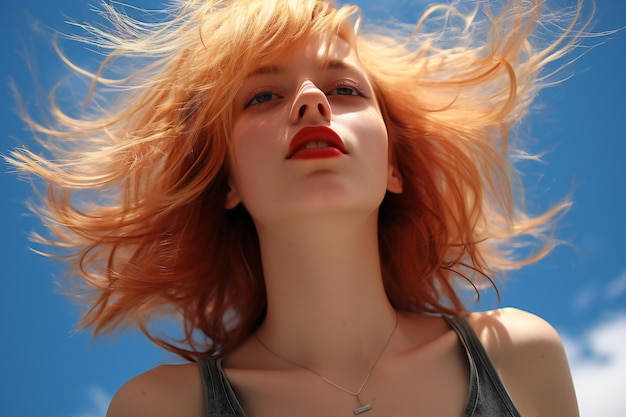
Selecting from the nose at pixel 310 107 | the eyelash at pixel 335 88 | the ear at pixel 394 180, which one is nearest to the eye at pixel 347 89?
the eyelash at pixel 335 88

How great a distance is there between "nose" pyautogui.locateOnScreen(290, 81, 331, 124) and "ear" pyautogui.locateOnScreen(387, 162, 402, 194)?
1.84 feet

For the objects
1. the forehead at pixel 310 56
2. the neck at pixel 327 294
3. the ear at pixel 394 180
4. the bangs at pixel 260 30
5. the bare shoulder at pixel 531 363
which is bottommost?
the bare shoulder at pixel 531 363

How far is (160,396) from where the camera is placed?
226 centimetres

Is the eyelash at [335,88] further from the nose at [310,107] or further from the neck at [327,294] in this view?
the neck at [327,294]

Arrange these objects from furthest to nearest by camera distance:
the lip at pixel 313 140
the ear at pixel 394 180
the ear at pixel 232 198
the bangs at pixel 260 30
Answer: the ear at pixel 394 180 < the ear at pixel 232 198 < the bangs at pixel 260 30 < the lip at pixel 313 140

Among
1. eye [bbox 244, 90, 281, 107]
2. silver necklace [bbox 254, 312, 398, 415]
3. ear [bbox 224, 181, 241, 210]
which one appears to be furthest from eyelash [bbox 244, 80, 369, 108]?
silver necklace [bbox 254, 312, 398, 415]

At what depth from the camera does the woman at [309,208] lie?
2281 mm

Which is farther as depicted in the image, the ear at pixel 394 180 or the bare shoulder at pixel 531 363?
the ear at pixel 394 180

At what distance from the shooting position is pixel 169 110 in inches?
103

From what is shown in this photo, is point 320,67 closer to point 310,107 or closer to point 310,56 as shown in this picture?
point 310,56

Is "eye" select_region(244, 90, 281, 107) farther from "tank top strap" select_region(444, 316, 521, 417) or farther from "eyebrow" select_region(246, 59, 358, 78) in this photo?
"tank top strap" select_region(444, 316, 521, 417)

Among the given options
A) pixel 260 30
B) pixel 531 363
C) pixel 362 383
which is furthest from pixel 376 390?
pixel 260 30

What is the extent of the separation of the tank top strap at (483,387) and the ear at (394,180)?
0.58 m

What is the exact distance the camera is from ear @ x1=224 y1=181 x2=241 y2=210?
2604 mm
